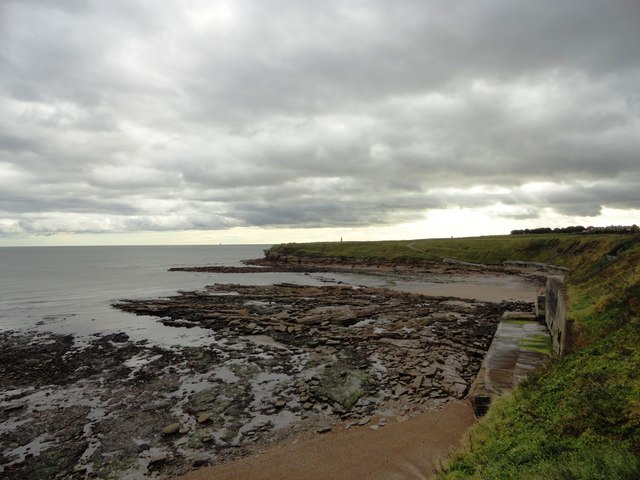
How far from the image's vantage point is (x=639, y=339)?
39.9 feet

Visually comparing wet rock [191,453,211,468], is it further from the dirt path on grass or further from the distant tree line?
the distant tree line

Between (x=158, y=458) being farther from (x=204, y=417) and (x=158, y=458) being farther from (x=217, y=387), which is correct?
(x=217, y=387)

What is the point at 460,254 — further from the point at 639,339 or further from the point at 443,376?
the point at 639,339

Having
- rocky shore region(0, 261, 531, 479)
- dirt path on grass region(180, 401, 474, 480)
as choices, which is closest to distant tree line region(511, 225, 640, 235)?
rocky shore region(0, 261, 531, 479)

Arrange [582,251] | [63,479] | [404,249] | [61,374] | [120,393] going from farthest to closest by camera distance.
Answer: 1. [404,249]
2. [582,251]
3. [61,374]
4. [120,393]
5. [63,479]

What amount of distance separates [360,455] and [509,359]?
10431 millimetres

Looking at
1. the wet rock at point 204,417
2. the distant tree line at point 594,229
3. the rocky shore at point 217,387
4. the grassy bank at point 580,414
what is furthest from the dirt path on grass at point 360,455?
the distant tree line at point 594,229

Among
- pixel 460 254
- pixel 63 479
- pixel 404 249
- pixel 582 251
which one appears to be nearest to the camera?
pixel 63 479

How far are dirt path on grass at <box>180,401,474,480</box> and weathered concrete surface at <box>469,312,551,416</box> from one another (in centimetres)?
136

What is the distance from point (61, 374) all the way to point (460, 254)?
103 metres

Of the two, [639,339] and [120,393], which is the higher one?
[639,339]

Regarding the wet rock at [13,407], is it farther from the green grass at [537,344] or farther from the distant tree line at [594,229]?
the distant tree line at [594,229]

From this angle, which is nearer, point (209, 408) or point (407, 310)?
point (209, 408)

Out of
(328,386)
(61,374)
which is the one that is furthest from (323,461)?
(61,374)
